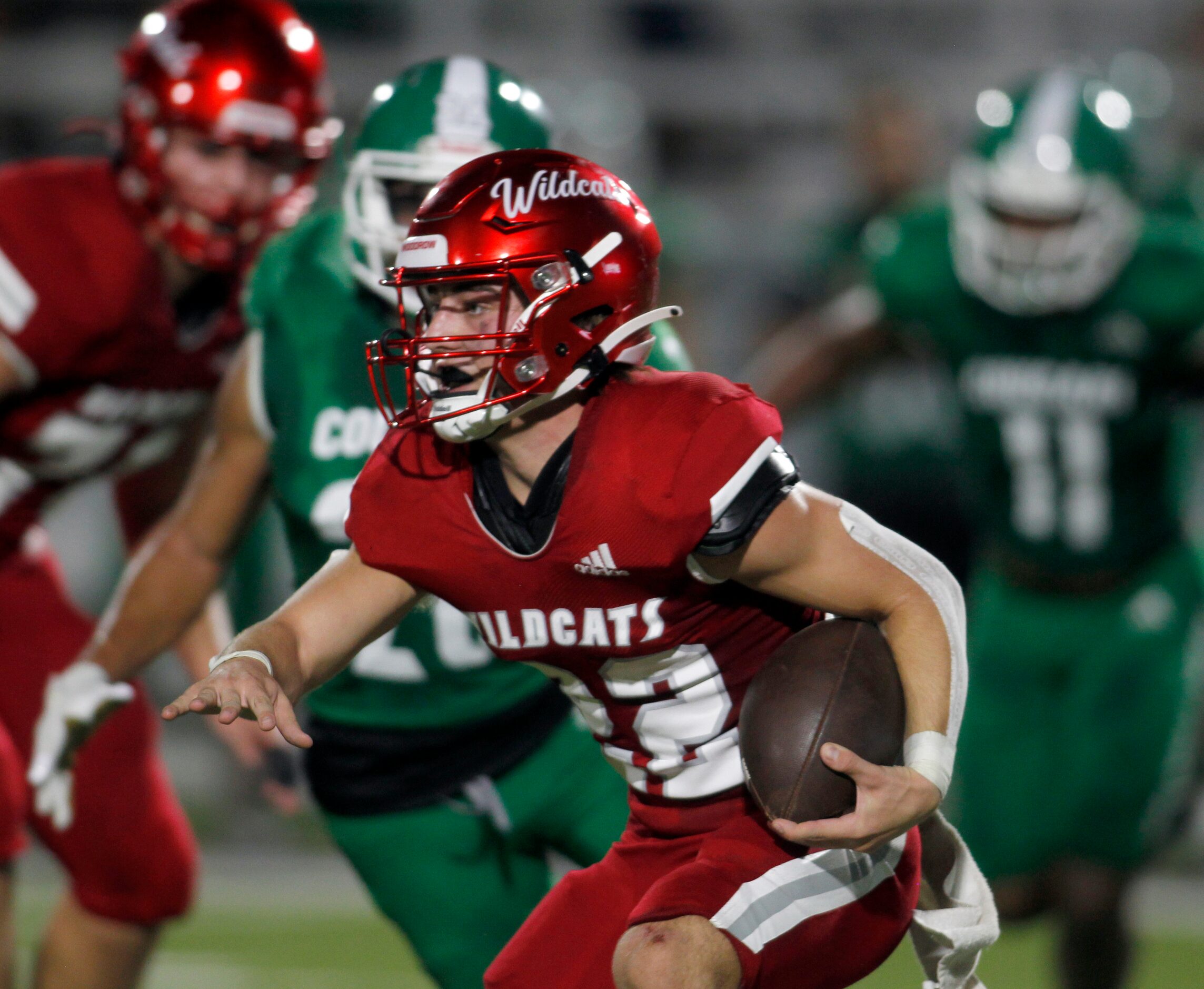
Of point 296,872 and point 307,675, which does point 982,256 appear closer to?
point 307,675

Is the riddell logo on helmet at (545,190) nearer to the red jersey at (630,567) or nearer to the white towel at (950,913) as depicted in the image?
the red jersey at (630,567)

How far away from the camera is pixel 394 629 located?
3000 mm

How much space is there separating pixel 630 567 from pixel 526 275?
0.40m

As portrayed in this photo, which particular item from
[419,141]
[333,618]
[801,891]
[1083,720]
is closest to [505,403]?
[333,618]

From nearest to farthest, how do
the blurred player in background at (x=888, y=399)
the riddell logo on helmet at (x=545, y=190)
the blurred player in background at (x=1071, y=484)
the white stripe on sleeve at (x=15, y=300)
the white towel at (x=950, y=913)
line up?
the riddell logo on helmet at (x=545, y=190), the white towel at (x=950, y=913), the white stripe on sleeve at (x=15, y=300), the blurred player in background at (x=1071, y=484), the blurred player in background at (x=888, y=399)

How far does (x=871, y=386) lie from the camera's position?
6.90 metres

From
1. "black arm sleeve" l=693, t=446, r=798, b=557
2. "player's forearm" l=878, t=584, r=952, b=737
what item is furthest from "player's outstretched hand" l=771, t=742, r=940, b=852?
"black arm sleeve" l=693, t=446, r=798, b=557

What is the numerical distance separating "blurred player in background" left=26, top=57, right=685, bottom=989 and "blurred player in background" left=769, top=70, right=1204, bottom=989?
5.47 ft

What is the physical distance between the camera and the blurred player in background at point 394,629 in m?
3.01

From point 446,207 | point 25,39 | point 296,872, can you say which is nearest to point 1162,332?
point 446,207

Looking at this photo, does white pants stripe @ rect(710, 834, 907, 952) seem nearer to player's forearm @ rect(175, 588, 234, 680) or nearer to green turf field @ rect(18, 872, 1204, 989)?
player's forearm @ rect(175, 588, 234, 680)

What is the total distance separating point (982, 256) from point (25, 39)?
486cm

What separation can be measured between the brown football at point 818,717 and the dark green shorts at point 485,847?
764 mm

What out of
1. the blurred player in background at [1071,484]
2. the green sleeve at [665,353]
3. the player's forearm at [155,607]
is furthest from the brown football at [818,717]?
the blurred player in background at [1071,484]
